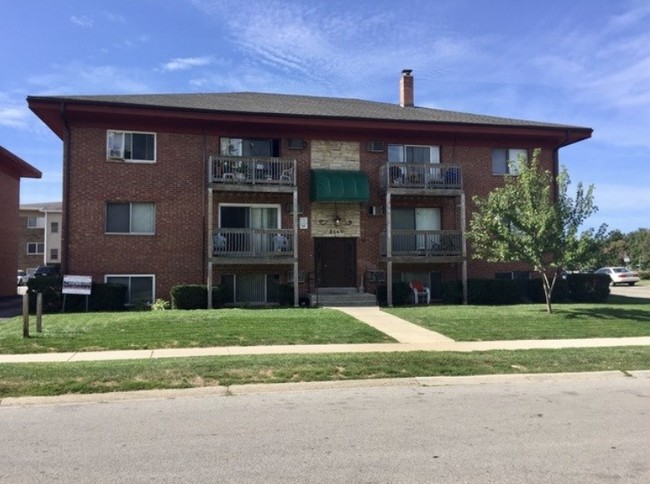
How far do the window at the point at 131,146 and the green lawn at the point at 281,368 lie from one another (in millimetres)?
11887

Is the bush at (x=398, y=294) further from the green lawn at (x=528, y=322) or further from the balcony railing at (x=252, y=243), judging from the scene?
the balcony railing at (x=252, y=243)

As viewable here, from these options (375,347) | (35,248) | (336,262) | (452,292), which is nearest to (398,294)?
(452,292)

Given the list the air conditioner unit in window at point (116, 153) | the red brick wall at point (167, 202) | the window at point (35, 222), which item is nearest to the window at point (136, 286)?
the red brick wall at point (167, 202)

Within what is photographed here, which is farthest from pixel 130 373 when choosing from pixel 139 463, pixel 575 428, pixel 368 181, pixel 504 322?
pixel 368 181

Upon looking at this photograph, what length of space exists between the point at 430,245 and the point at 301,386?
45.5 feet

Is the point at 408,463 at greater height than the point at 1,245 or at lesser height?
lesser

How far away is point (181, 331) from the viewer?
1213 centimetres

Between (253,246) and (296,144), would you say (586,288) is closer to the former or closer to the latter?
(296,144)

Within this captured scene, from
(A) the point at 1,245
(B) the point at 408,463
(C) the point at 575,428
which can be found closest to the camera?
(B) the point at 408,463

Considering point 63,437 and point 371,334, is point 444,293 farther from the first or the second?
point 63,437

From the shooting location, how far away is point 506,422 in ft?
19.9

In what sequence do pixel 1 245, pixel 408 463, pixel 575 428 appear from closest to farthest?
pixel 408 463
pixel 575 428
pixel 1 245

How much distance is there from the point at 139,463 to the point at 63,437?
1281 millimetres

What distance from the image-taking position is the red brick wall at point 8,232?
25.4 m
